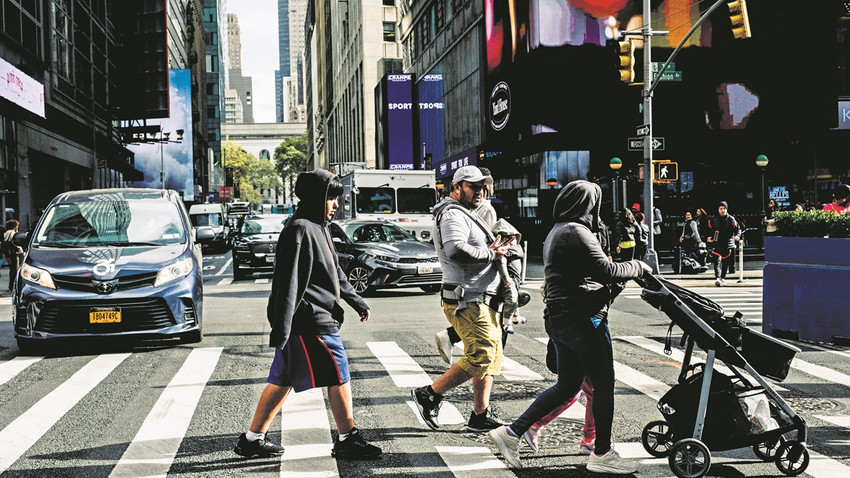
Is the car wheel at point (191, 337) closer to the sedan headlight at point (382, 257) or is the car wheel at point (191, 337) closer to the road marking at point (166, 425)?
the road marking at point (166, 425)

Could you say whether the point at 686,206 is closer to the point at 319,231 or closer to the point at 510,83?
the point at 510,83

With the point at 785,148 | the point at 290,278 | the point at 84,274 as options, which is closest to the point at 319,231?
the point at 290,278

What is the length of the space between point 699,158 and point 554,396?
2919 centimetres

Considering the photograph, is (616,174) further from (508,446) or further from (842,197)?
(508,446)

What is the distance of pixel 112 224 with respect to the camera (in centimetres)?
1054

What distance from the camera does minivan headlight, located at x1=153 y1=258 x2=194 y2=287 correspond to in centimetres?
966

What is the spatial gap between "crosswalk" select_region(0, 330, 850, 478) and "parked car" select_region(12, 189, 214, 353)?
1.31ft

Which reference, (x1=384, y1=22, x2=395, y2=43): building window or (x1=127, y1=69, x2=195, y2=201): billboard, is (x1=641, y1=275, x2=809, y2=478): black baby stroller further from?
(x1=384, y1=22, x2=395, y2=43): building window

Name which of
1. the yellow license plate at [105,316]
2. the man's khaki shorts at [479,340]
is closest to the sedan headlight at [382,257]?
the yellow license plate at [105,316]

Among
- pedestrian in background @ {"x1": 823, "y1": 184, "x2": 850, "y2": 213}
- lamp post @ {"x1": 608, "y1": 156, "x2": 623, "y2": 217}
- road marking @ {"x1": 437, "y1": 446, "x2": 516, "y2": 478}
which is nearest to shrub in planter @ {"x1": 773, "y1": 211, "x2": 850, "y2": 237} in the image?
pedestrian in background @ {"x1": 823, "y1": 184, "x2": 850, "y2": 213}

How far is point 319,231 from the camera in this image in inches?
209

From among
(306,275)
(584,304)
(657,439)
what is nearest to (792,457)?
(657,439)

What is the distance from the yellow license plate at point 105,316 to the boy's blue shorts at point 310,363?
478cm

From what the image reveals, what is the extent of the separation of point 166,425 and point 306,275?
80.9 inches
